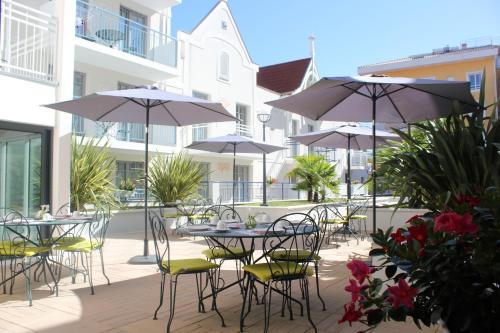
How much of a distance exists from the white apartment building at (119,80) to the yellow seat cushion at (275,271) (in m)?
5.18

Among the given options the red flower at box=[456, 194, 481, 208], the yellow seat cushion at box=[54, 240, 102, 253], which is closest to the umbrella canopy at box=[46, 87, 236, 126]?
the yellow seat cushion at box=[54, 240, 102, 253]

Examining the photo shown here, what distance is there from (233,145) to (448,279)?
1000 centimetres

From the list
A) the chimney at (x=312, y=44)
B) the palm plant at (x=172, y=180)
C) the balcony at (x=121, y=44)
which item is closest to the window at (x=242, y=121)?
the balcony at (x=121, y=44)

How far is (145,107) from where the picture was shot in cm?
716

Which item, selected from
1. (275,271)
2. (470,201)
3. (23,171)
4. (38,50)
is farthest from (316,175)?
(470,201)

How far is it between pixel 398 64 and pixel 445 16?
17.1 metres

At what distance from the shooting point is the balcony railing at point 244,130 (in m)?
20.1

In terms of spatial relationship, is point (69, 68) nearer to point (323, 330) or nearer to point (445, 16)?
point (323, 330)

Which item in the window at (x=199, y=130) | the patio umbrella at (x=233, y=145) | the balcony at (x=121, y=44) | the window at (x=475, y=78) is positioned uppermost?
the window at (x=475, y=78)

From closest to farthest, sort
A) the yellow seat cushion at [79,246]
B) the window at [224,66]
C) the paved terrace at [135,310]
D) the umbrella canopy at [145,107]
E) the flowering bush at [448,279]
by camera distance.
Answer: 1. the flowering bush at [448,279]
2. the paved terrace at [135,310]
3. the yellow seat cushion at [79,246]
4. the umbrella canopy at [145,107]
5. the window at [224,66]

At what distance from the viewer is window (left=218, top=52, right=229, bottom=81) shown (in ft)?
63.7

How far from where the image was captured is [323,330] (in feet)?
12.2

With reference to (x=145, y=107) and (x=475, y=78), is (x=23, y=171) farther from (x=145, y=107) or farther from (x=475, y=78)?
(x=475, y=78)

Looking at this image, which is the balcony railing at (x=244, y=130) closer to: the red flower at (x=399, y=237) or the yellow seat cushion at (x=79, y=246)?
the yellow seat cushion at (x=79, y=246)
